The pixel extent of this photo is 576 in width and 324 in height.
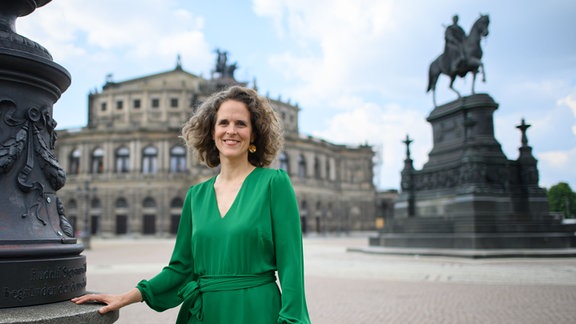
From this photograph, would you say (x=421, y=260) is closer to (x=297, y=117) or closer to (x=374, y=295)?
(x=374, y=295)

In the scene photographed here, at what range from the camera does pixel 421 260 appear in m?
15.6

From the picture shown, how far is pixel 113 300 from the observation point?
282 cm

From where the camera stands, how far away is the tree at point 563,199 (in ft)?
71.5

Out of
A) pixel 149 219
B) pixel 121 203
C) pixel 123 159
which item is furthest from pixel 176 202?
pixel 123 159

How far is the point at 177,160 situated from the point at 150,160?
3.02 m

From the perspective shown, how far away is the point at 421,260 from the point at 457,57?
953 centimetres

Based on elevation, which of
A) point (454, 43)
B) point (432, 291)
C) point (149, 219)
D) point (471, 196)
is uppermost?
point (454, 43)

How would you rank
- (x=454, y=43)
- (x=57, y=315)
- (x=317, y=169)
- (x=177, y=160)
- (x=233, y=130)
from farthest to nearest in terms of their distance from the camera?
(x=317, y=169), (x=177, y=160), (x=454, y=43), (x=233, y=130), (x=57, y=315)

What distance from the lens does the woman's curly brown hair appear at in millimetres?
2842

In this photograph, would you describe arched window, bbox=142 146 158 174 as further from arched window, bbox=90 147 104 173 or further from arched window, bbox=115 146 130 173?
arched window, bbox=90 147 104 173

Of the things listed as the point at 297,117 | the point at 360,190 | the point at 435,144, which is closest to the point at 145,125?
the point at 297,117

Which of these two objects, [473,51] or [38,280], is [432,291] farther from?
[473,51]

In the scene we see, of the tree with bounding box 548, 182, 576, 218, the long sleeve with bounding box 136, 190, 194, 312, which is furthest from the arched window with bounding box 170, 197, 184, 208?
the long sleeve with bounding box 136, 190, 194, 312

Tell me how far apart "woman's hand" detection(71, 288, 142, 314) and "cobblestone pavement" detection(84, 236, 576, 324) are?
14.2 feet
